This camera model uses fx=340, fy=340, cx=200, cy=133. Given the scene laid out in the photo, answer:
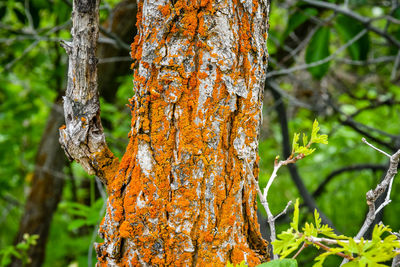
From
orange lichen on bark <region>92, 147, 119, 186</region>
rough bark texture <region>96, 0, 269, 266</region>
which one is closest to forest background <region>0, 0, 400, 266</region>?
orange lichen on bark <region>92, 147, 119, 186</region>

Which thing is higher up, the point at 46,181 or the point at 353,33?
the point at 353,33

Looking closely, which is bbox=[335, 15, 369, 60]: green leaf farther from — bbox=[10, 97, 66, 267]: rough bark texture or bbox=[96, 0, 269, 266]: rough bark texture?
bbox=[10, 97, 66, 267]: rough bark texture

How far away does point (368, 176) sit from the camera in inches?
137

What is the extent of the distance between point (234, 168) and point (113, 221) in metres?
0.36

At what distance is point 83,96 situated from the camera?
3.17 feet

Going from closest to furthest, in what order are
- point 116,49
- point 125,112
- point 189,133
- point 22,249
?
point 189,133 < point 22,249 < point 116,49 < point 125,112

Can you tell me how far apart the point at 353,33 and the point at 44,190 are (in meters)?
2.73

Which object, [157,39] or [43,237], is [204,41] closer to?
[157,39]

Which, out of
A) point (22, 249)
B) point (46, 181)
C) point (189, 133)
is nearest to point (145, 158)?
point (189, 133)

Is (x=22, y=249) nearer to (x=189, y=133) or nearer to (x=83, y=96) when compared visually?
(x=83, y=96)

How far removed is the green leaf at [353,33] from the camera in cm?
227

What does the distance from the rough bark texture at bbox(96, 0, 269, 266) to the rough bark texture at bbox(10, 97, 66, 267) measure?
Result: 219cm

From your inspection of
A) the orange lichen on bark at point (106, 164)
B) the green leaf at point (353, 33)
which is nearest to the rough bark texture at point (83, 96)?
the orange lichen on bark at point (106, 164)

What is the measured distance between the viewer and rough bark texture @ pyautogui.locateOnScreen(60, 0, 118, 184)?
936 mm
